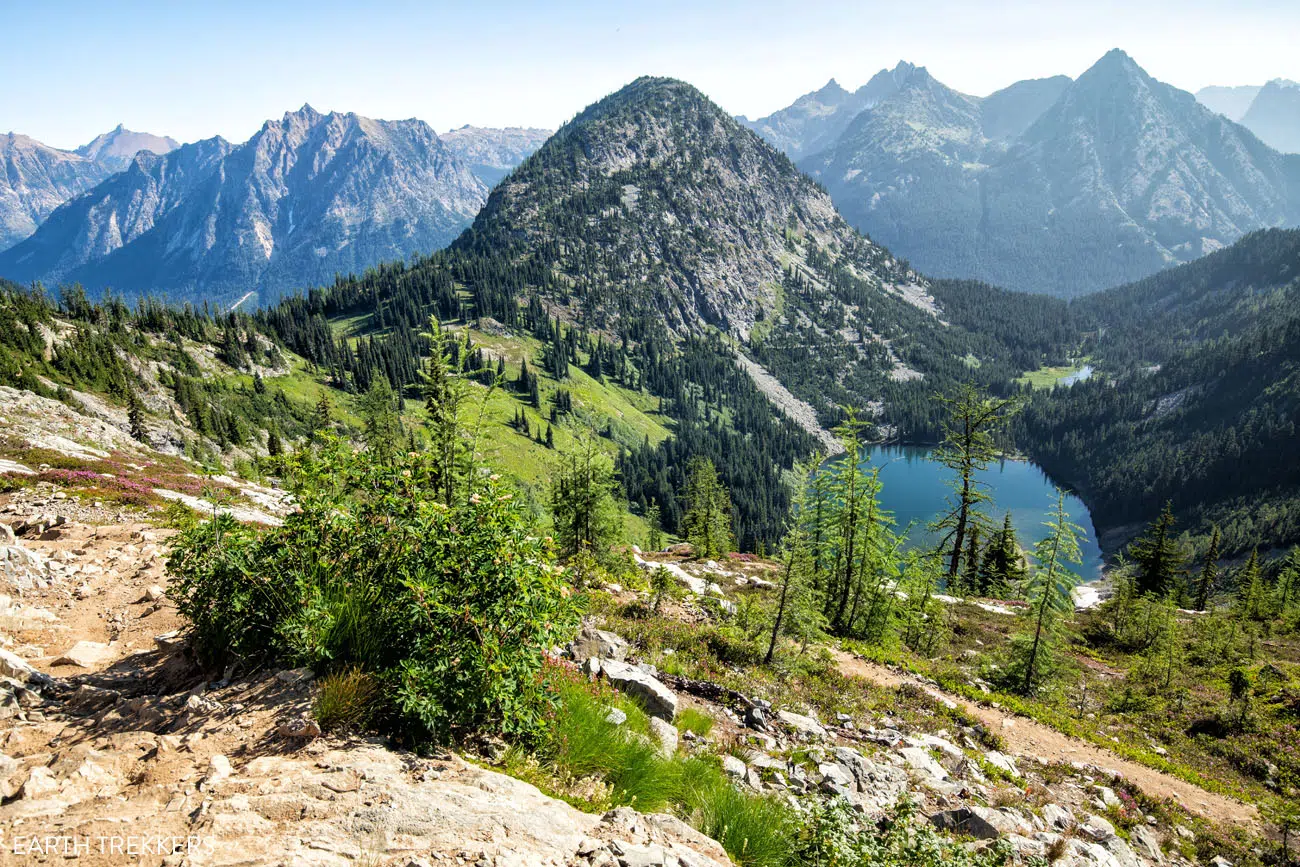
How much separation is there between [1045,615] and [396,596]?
25381 millimetres

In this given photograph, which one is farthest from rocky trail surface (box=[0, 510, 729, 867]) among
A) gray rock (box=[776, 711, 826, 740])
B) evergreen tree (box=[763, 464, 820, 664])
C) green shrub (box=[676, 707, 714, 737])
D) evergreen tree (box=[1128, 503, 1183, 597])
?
evergreen tree (box=[1128, 503, 1183, 597])

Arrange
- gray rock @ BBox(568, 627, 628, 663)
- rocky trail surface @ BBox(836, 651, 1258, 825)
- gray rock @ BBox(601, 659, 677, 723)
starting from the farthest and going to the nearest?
rocky trail surface @ BBox(836, 651, 1258, 825) < gray rock @ BBox(568, 627, 628, 663) < gray rock @ BBox(601, 659, 677, 723)

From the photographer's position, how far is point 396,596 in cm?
675

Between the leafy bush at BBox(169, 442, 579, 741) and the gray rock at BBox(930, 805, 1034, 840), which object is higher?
the leafy bush at BBox(169, 442, 579, 741)

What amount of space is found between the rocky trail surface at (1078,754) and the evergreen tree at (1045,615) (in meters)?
4.89

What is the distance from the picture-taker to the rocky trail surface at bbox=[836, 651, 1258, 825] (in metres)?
14.8

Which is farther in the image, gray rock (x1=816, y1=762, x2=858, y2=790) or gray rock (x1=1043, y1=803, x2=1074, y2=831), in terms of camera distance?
gray rock (x1=1043, y1=803, x2=1074, y2=831)

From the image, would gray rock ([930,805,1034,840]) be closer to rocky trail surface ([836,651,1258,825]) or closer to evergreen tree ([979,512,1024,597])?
rocky trail surface ([836,651,1258,825])

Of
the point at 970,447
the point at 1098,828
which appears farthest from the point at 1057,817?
the point at 970,447

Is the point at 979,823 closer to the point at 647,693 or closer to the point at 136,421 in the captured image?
the point at 647,693

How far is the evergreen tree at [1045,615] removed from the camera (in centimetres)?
2277

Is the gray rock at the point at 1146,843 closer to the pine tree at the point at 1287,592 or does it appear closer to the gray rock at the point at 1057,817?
the gray rock at the point at 1057,817

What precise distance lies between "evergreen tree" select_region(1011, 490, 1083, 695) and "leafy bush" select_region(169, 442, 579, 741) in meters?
23.6

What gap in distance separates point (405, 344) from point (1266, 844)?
17100 centimetres
